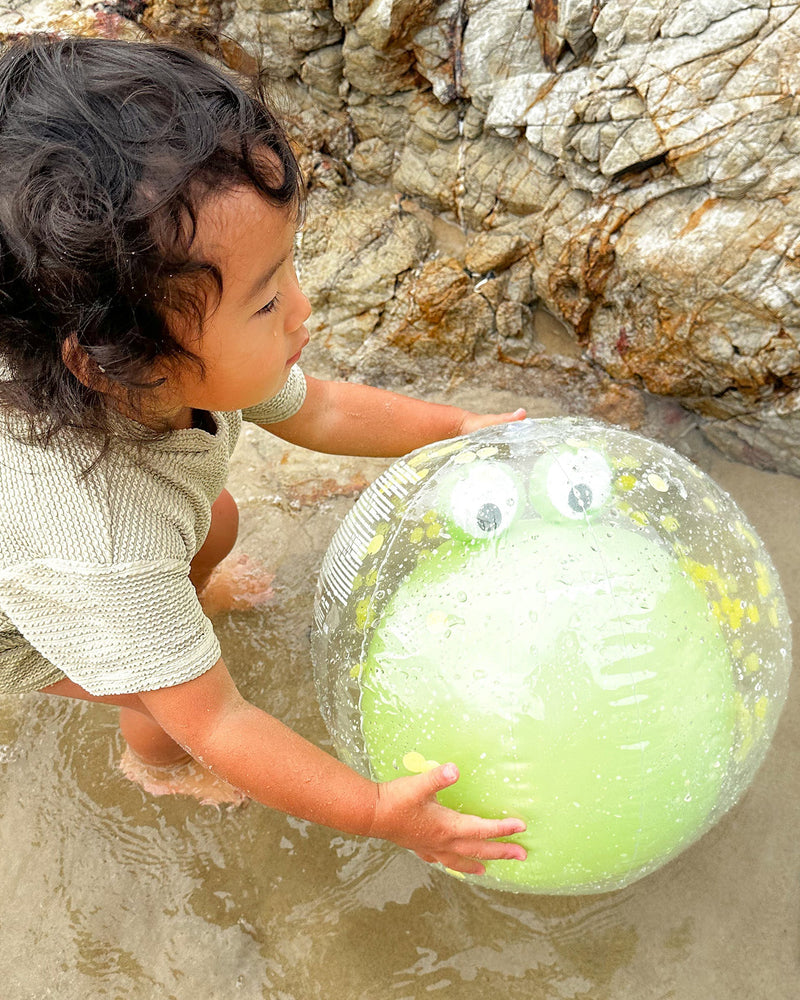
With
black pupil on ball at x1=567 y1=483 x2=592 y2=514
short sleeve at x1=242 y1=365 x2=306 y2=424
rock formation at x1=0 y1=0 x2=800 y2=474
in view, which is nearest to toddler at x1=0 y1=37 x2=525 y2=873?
short sleeve at x1=242 y1=365 x2=306 y2=424

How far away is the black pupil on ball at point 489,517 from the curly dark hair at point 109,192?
1.99 feet

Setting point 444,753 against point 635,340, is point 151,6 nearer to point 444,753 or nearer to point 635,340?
point 635,340

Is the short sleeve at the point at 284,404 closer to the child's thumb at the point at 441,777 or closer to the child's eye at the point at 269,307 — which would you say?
the child's eye at the point at 269,307

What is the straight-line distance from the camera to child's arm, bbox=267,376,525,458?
2.26 m

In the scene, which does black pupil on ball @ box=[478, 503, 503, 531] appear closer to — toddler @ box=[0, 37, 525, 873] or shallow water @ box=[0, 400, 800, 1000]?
toddler @ box=[0, 37, 525, 873]

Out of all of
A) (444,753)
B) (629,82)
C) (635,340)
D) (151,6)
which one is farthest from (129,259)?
(151,6)

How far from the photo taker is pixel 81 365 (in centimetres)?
135

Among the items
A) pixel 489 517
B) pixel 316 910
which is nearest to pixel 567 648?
pixel 489 517

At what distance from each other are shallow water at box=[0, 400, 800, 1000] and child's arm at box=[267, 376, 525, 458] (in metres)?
0.78

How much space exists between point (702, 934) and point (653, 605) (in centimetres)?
91

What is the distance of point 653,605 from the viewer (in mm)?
1478

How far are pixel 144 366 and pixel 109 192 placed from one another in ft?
0.87

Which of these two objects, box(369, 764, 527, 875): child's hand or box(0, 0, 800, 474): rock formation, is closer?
box(369, 764, 527, 875): child's hand

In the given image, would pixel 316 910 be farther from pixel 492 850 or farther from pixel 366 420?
pixel 366 420
